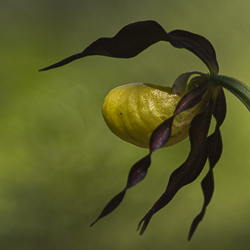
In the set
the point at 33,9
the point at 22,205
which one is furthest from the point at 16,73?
the point at 22,205

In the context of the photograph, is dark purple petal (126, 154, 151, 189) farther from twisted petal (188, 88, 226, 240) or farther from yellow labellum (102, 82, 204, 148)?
twisted petal (188, 88, 226, 240)

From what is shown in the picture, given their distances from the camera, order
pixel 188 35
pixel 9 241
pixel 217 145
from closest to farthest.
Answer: pixel 188 35
pixel 217 145
pixel 9 241

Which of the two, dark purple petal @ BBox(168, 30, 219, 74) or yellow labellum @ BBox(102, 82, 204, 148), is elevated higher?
dark purple petal @ BBox(168, 30, 219, 74)

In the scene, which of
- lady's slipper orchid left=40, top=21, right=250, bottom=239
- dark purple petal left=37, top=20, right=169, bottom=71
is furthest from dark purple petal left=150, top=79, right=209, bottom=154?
dark purple petal left=37, top=20, right=169, bottom=71

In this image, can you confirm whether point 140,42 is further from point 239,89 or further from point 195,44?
point 239,89

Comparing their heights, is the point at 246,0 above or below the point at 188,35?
above

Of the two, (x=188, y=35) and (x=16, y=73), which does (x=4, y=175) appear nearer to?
(x=16, y=73)
